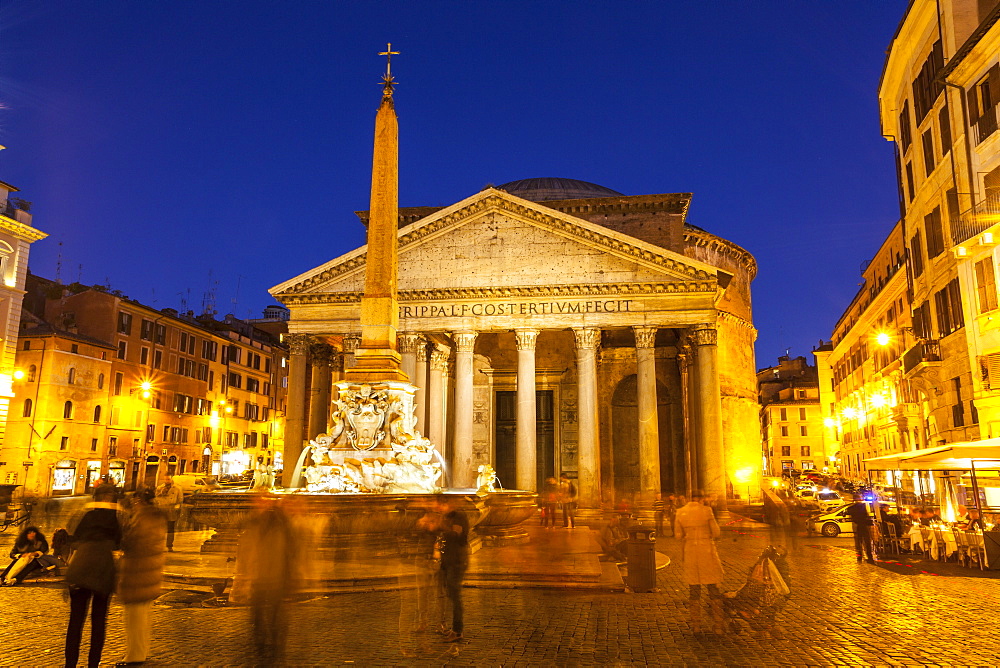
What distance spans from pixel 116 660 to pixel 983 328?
1972 centimetres

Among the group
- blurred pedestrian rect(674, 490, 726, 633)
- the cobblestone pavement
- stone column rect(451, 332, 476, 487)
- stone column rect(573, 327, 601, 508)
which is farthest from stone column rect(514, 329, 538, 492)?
blurred pedestrian rect(674, 490, 726, 633)

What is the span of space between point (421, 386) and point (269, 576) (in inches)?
859

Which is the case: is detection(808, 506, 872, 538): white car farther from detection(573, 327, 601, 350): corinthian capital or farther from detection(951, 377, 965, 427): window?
detection(573, 327, 601, 350): corinthian capital

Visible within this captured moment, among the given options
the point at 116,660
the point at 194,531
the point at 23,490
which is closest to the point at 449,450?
the point at 194,531

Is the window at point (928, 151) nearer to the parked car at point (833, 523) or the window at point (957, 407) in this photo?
the window at point (957, 407)

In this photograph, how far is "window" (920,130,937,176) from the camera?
22.1 meters

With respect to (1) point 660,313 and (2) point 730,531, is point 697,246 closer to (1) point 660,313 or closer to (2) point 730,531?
(1) point 660,313

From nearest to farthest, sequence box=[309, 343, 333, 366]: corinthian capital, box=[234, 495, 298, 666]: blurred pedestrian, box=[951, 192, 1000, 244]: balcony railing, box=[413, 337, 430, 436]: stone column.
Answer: box=[234, 495, 298, 666]: blurred pedestrian
box=[951, 192, 1000, 244]: balcony railing
box=[413, 337, 430, 436]: stone column
box=[309, 343, 333, 366]: corinthian capital

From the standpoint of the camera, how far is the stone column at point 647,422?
24.6 meters

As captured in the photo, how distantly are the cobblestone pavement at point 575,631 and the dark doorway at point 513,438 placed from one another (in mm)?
A: 22564

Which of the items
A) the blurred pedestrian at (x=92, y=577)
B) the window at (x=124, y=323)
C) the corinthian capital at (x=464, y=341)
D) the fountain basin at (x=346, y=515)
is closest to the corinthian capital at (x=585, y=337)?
the corinthian capital at (x=464, y=341)

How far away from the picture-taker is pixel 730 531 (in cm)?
2303

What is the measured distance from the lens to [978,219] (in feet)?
58.7

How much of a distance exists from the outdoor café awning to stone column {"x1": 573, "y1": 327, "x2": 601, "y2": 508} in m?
10.00
